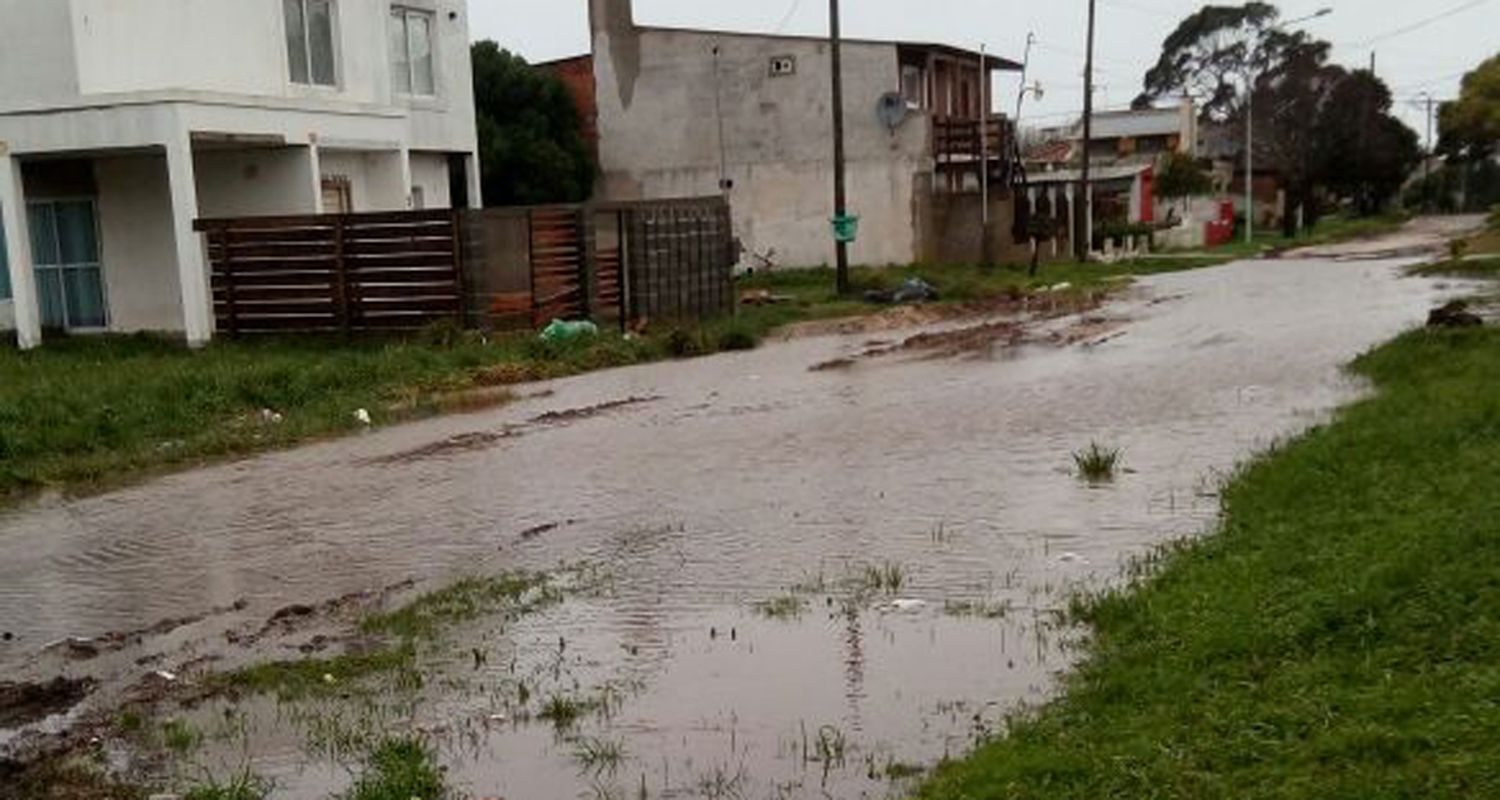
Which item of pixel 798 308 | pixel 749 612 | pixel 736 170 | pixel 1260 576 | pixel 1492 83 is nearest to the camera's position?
pixel 1260 576

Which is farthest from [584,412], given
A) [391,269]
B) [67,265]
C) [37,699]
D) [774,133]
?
[774,133]

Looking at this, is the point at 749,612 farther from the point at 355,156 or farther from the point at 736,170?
the point at 736,170

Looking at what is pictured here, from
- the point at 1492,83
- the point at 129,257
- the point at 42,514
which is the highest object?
the point at 1492,83

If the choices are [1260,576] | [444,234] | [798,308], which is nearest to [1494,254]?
[798,308]

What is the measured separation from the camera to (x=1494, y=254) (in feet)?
121

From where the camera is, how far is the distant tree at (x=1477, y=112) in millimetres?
78812

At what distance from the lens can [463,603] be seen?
8.46 meters

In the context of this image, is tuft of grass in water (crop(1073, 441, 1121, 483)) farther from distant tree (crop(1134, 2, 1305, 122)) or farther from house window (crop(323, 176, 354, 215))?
distant tree (crop(1134, 2, 1305, 122))

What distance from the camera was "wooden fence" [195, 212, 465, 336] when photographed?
22.5 m

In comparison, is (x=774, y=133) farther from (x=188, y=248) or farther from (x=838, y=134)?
(x=188, y=248)

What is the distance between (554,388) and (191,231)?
267 inches

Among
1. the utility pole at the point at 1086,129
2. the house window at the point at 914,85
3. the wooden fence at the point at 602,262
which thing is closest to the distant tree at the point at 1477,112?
the utility pole at the point at 1086,129

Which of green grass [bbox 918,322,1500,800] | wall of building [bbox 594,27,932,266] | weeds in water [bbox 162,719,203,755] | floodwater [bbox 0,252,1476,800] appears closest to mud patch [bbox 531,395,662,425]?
floodwater [bbox 0,252,1476,800]

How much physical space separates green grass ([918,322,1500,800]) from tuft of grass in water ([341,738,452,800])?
1.81m
